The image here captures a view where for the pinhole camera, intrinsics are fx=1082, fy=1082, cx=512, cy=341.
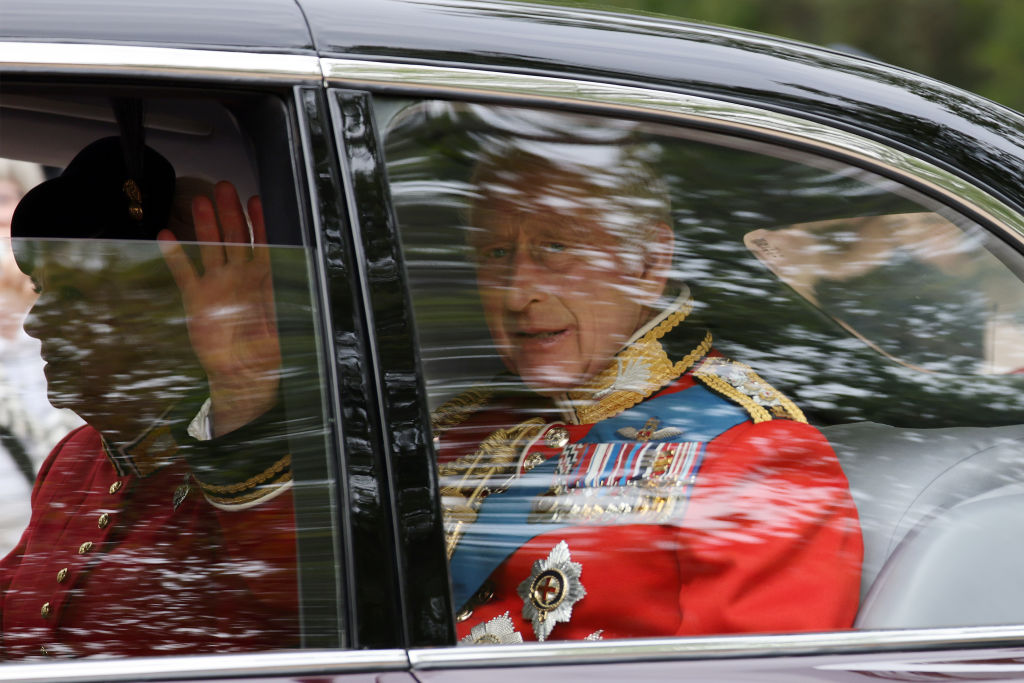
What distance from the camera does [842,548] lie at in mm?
1266

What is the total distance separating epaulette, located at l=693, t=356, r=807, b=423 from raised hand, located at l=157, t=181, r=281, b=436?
52 cm

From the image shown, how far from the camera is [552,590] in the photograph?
1245mm

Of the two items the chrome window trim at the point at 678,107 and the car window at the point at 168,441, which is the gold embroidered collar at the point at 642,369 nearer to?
the chrome window trim at the point at 678,107

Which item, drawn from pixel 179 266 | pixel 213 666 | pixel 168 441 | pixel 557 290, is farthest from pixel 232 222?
pixel 213 666

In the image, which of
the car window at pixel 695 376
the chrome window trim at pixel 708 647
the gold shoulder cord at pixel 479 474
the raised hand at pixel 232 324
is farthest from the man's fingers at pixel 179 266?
the chrome window trim at pixel 708 647

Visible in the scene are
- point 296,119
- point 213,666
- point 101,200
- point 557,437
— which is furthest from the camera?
point 101,200

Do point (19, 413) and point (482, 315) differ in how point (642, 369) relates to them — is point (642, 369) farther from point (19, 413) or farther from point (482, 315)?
point (19, 413)

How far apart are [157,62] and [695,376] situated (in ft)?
2.33

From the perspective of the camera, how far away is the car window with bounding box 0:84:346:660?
3.60 ft

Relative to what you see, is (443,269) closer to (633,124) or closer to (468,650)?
(633,124)

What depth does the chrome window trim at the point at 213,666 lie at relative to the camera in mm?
1026

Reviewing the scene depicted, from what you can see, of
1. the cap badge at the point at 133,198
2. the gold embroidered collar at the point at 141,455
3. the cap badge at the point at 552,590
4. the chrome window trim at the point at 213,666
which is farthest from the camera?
the cap badge at the point at 133,198

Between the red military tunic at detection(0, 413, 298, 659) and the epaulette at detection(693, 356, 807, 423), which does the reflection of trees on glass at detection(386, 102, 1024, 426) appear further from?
the red military tunic at detection(0, 413, 298, 659)

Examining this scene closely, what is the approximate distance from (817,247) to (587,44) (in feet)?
1.26
